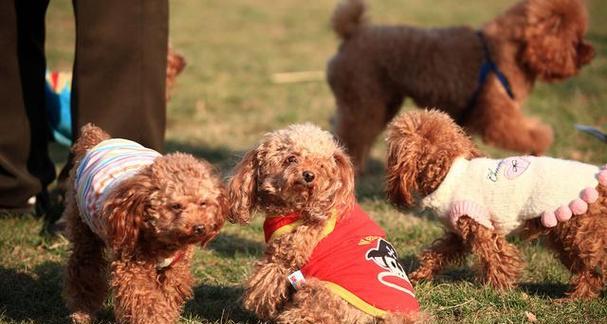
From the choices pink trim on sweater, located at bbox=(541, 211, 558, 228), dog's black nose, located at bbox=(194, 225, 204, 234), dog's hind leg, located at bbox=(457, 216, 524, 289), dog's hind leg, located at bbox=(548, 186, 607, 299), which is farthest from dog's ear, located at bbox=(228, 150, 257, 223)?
dog's hind leg, located at bbox=(548, 186, 607, 299)

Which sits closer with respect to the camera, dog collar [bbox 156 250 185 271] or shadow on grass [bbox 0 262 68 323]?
dog collar [bbox 156 250 185 271]

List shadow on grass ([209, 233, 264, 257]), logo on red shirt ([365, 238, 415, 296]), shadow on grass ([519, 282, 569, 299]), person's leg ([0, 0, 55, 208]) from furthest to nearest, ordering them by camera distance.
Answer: shadow on grass ([209, 233, 264, 257])
person's leg ([0, 0, 55, 208])
shadow on grass ([519, 282, 569, 299])
logo on red shirt ([365, 238, 415, 296])

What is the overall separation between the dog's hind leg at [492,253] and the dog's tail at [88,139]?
1.87m

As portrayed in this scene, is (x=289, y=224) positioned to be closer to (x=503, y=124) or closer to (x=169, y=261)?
(x=169, y=261)

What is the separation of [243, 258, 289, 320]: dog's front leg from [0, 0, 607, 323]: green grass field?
33 cm

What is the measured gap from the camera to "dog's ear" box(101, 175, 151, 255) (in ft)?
9.10

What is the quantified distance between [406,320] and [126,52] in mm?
2081

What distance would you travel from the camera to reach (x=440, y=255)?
149 inches

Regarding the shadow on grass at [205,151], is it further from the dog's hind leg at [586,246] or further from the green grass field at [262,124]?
the dog's hind leg at [586,246]

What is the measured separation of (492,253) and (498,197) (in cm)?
29

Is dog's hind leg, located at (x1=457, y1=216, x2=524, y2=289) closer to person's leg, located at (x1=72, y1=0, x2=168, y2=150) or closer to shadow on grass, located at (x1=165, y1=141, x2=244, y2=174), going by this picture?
person's leg, located at (x1=72, y1=0, x2=168, y2=150)

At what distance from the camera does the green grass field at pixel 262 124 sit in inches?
139

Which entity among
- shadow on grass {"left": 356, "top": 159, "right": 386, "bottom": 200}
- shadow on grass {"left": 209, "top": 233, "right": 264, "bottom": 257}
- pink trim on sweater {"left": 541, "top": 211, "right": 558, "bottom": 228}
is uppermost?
pink trim on sweater {"left": 541, "top": 211, "right": 558, "bottom": 228}

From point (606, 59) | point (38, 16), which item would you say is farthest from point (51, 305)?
point (606, 59)
